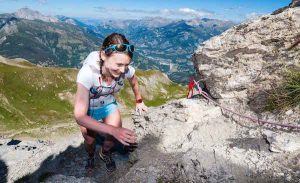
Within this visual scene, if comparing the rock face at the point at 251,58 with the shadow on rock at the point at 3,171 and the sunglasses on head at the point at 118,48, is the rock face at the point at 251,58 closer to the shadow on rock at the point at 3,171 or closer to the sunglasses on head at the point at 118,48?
the sunglasses on head at the point at 118,48

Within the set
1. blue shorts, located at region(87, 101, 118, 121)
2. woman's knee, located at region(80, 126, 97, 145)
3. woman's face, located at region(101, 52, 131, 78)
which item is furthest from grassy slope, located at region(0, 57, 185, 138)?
woman's face, located at region(101, 52, 131, 78)

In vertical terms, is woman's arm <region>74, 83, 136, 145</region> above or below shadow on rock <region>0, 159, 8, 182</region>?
above

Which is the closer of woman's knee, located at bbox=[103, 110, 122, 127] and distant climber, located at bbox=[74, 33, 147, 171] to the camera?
distant climber, located at bbox=[74, 33, 147, 171]

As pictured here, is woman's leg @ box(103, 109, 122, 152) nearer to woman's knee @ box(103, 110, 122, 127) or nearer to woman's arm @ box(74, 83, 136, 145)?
woman's knee @ box(103, 110, 122, 127)

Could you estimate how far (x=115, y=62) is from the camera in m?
9.28

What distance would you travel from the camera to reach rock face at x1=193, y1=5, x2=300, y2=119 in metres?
12.5

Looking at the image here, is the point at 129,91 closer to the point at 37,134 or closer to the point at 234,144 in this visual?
the point at 37,134

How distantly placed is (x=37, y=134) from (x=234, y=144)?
172ft

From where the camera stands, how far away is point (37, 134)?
57781 mm

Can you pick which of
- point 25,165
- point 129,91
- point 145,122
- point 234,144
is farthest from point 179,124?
point 129,91

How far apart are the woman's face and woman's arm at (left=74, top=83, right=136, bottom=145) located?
3.16 feet

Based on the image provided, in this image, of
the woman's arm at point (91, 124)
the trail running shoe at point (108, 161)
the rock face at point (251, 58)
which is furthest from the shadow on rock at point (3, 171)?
the rock face at point (251, 58)

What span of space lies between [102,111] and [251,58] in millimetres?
6399

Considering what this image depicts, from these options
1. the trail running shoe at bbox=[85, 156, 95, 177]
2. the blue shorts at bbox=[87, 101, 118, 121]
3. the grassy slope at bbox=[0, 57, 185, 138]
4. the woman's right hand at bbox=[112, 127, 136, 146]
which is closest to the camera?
the woman's right hand at bbox=[112, 127, 136, 146]
